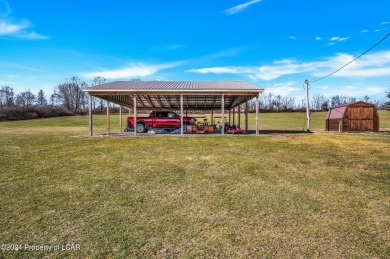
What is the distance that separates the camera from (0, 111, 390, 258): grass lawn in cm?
362

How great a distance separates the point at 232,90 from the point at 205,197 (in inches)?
414

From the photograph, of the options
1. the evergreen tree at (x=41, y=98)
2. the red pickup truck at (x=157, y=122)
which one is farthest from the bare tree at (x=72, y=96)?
the red pickup truck at (x=157, y=122)

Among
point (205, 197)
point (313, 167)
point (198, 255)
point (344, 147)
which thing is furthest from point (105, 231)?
point (344, 147)

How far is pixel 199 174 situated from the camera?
23.0ft

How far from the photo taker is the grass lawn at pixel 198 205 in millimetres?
3617

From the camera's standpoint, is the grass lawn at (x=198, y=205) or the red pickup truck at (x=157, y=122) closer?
the grass lawn at (x=198, y=205)

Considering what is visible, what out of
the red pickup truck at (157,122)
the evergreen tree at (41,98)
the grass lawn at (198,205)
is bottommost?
the grass lawn at (198,205)

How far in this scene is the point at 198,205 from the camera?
4.97 metres

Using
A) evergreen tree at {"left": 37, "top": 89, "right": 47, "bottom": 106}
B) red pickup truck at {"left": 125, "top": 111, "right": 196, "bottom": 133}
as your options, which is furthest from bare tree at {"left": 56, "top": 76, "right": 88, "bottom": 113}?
red pickup truck at {"left": 125, "top": 111, "right": 196, "bottom": 133}

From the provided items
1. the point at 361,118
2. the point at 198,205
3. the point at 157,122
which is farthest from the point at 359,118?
the point at 198,205

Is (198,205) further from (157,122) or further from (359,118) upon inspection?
(359,118)

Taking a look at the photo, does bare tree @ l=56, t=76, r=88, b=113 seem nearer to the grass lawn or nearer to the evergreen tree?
the evergreen tree

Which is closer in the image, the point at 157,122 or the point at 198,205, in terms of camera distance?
the point at 198,205

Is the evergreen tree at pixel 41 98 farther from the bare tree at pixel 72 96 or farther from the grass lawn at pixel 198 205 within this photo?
the grass lawn at pixel 198 205
